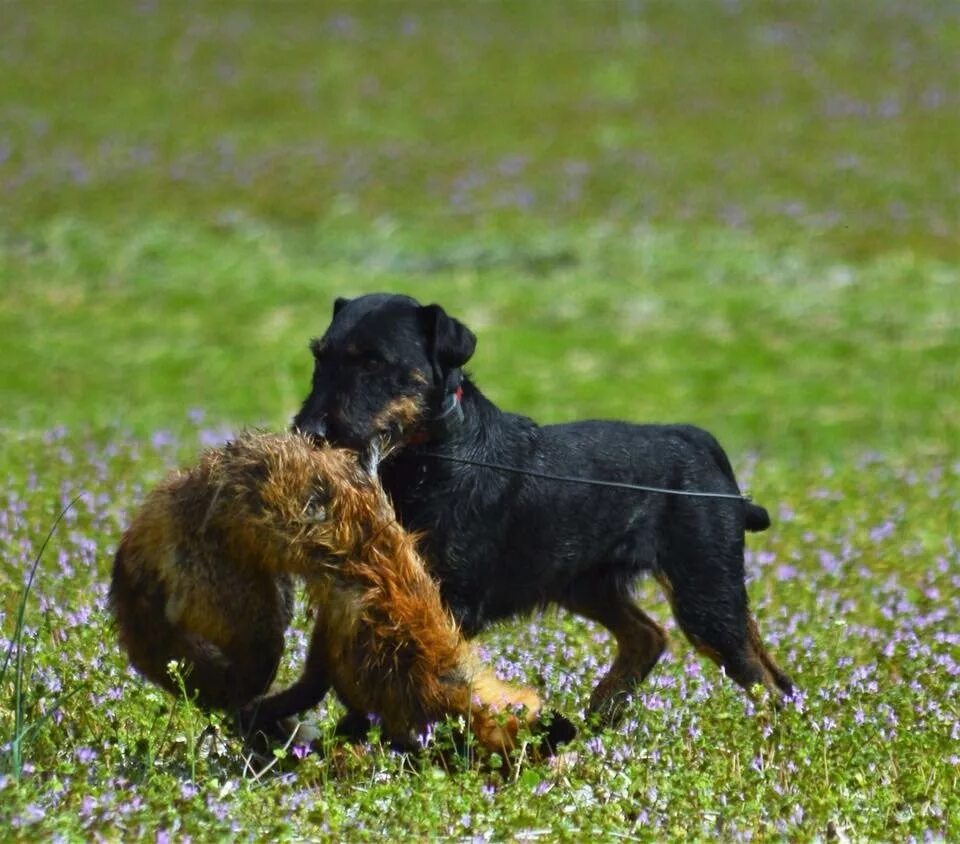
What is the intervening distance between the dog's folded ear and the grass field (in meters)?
1.24

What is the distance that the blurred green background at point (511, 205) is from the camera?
1502cm

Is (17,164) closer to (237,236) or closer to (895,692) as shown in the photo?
(237,236)

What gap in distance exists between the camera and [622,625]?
22.8 feet

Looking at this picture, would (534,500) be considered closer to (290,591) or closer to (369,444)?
(369,444)

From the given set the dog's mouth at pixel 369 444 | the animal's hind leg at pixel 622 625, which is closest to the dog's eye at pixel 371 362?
the dog's mouth at pixel 369 444

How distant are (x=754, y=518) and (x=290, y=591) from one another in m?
2.60

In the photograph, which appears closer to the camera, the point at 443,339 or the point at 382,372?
the point at 382,372

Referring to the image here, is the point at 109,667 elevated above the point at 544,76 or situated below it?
above

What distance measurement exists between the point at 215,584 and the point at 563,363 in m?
10.8

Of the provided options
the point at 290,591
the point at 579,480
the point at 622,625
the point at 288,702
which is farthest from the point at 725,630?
the point at 290,591

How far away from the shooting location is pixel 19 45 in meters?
30.0

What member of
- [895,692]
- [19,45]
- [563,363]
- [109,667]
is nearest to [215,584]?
[109,667]

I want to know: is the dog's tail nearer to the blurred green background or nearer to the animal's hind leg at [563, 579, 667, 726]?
the animal's hind leg at [563, 579, 667, 726]

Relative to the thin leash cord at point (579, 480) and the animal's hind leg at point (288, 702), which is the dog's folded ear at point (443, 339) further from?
the animal's hind leg at point (288, 702)
